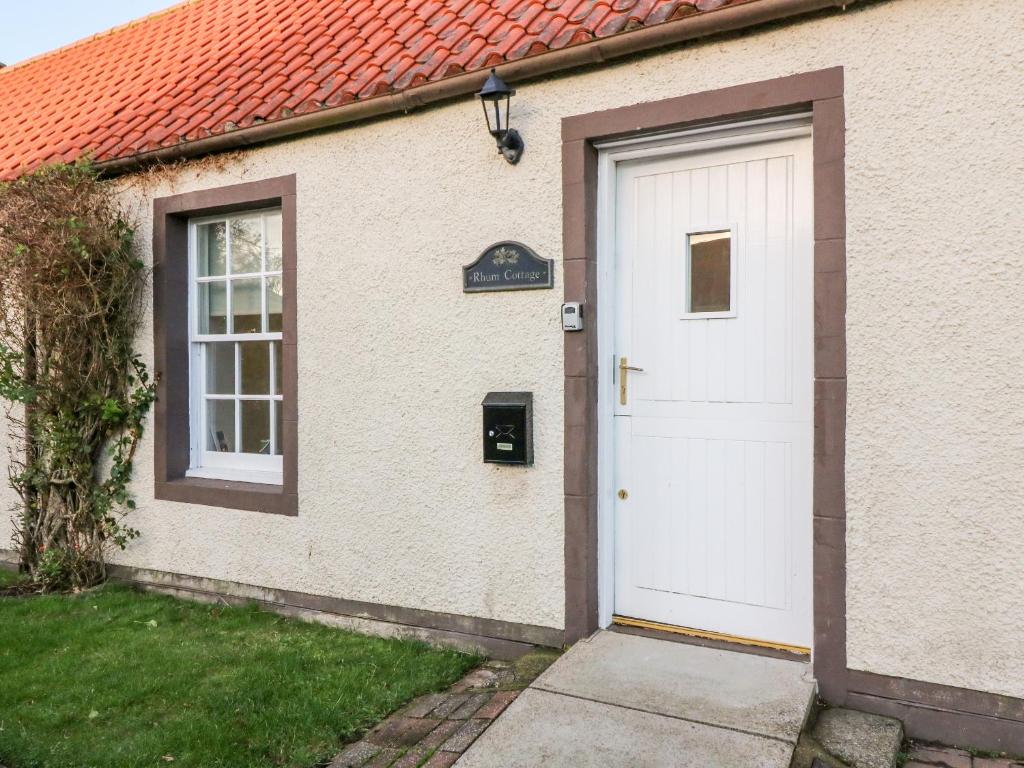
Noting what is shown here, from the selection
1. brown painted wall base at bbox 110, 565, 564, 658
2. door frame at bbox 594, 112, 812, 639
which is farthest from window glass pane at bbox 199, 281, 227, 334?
door frame at bbox 594, 112, 812, 639

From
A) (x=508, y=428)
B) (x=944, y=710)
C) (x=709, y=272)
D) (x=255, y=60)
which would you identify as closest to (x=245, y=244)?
(x=255, y=60)

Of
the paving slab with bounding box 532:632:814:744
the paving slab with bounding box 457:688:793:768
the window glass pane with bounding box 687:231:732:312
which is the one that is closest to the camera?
the paving slab with bounding box 457:688:793:768

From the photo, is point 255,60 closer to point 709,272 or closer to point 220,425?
point 220,425

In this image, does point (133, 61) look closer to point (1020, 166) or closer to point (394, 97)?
point (394, 97)

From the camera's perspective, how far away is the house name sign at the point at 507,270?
425 cm

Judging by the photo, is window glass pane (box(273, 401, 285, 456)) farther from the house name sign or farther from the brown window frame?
the house name sign

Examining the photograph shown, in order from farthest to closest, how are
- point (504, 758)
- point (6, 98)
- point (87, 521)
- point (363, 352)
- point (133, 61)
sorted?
point (6, 98) → point (133, 61) → point (87, 521) → point (363, 352) → point (504, 758)

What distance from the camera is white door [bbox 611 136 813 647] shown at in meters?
3.83

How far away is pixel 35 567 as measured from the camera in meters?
6.16

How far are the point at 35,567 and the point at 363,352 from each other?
344cm

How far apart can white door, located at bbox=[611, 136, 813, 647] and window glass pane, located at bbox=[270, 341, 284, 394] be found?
8.36 feet

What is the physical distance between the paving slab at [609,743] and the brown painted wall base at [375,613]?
1.03 m

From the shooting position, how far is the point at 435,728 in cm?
349

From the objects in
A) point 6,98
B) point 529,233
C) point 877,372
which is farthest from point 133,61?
point 877,372
